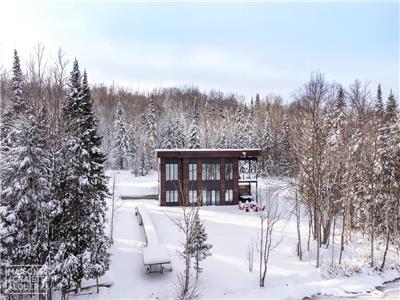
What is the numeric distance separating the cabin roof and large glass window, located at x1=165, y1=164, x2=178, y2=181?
1165mm

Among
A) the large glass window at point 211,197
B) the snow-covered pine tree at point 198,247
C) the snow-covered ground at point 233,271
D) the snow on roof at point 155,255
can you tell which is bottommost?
the snow-covered ground at point 233,271

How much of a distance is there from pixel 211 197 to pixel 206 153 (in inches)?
193

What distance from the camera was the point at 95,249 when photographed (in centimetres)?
1667

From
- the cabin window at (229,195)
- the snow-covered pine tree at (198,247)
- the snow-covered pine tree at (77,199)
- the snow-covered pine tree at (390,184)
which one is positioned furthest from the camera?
the cabin window at (229,195)

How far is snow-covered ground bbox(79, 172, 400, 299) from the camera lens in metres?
17.4

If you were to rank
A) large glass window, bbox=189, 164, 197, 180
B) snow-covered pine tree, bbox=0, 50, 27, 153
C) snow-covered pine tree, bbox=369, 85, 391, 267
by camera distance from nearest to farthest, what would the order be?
snow-covered pine tree, bbox=0, 50, 27, 153 < snow-covered pine tree, bbox=369, 85, 391, 267 < large glass window, bbox=189, 164, 197, 180

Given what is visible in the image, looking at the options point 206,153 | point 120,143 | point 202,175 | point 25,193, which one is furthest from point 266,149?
point 25,193

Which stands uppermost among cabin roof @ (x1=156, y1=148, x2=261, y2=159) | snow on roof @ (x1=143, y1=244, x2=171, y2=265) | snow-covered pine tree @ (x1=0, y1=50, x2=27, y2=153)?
snow-covered pine tree @ (x1=0, y1=50, x2=27, y2=153)

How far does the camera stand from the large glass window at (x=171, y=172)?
114ft

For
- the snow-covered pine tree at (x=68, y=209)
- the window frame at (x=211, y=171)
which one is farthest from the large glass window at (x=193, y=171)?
the snow-covered pine tree at (x=68, y=209)

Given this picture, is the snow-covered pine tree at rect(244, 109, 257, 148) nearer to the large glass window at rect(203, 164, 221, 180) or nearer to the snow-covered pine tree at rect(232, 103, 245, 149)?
the snow-covered pine tree at rect(232, 103, 245, 149)

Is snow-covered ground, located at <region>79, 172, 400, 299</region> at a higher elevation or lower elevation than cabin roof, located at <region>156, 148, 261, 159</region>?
lower

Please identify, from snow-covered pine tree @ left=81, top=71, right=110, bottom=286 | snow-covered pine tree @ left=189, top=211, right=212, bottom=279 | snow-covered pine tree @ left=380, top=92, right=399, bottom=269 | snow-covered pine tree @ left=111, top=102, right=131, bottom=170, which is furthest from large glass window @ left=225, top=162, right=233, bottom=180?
snow-covered pine tree @ left=111, top=102, right=131, bottom=170

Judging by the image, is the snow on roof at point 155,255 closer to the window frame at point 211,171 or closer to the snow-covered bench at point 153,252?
the snow-covered bench at point 153,252
